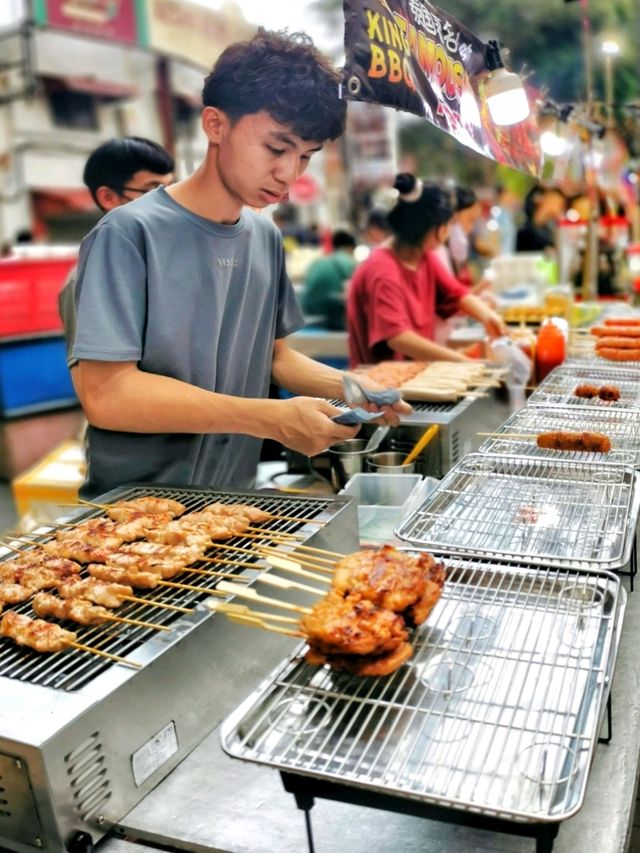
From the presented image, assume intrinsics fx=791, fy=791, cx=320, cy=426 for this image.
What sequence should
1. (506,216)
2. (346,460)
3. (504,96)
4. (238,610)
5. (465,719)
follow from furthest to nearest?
1. (506,216)
2. (504,96)
3. (346,460)
4. (238,610)
5. (465,719)

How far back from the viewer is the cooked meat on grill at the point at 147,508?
7.63ft

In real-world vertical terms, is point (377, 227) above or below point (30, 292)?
above

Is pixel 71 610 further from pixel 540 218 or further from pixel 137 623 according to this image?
pixel 540 218

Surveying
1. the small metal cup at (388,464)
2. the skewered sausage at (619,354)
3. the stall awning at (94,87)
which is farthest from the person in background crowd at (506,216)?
the small metal cup at (388,464)

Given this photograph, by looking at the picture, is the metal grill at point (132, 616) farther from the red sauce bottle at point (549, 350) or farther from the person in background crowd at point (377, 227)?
the person in background crowd at point (377, 227)

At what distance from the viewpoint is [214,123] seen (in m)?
2.54

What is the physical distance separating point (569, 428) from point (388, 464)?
76 centimetres

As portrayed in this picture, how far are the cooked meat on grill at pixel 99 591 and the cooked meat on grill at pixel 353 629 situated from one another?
50 cm

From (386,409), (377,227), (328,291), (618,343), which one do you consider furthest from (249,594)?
(328,291)

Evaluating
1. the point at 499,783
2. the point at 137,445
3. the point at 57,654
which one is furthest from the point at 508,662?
the point at 137,445

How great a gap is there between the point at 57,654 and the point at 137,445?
3.65ft

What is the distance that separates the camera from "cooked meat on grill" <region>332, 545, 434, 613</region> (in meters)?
1.68

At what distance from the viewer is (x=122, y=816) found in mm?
1528

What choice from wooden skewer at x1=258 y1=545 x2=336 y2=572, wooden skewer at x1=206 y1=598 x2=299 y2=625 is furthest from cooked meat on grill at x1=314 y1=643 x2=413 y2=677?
wooden skewer at x1=258 y1=545 x2=336 y2=572
